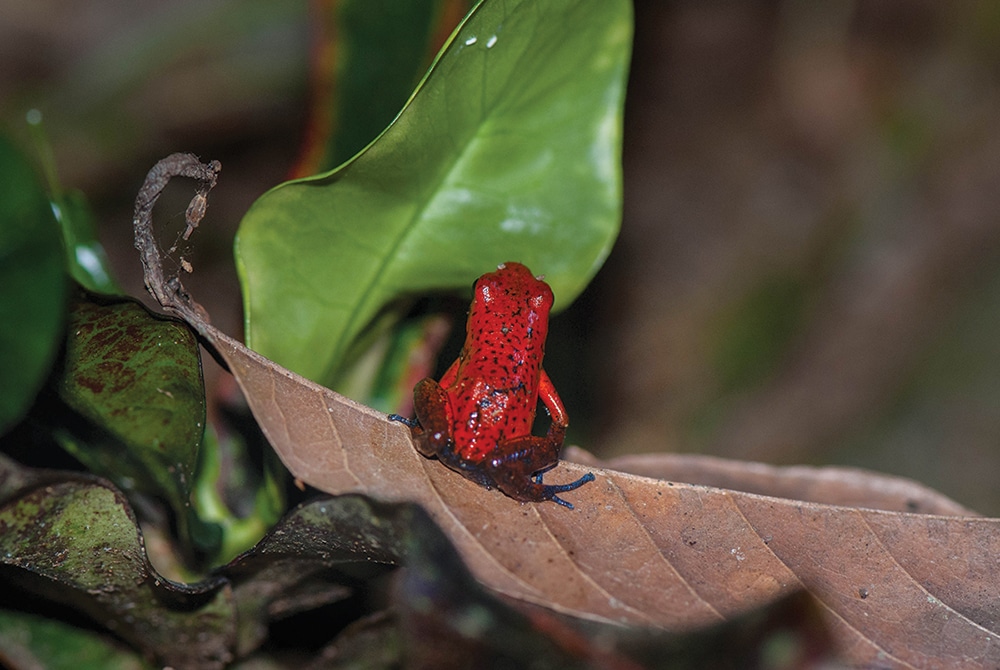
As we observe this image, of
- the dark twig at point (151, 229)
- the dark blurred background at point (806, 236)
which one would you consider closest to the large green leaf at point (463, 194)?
the dark twig at point (151, 229)

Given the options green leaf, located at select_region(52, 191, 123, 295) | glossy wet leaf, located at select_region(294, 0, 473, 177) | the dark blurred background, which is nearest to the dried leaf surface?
green leaf, located at select_region(52, 191, 123, 295)

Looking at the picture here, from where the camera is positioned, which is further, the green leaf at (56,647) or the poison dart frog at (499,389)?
the poison dart frog at (499,389)

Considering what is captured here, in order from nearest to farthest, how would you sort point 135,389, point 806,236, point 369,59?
1. point 135,389
2. point 369,59
3. point 806,236

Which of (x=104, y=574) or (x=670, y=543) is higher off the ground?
(x=670, y=543)

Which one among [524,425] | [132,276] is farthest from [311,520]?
[132,276]

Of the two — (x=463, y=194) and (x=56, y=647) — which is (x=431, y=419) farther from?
(x=56, y=647)

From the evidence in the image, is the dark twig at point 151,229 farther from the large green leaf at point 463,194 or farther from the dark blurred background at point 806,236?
the dark blurred background at point 806,236

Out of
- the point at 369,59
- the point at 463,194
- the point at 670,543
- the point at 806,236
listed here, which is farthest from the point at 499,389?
the point at 806,236
